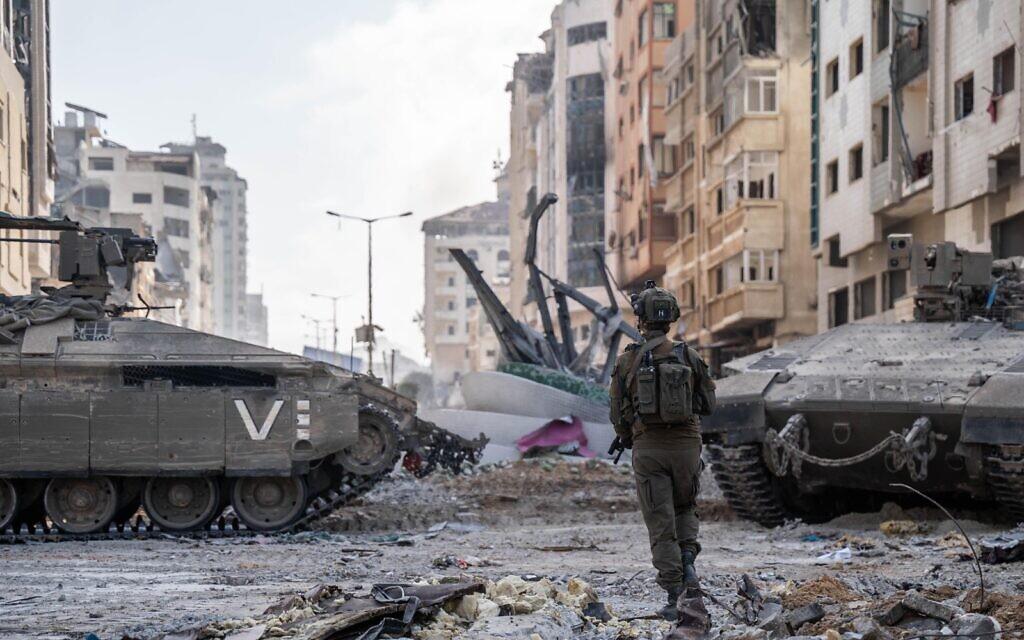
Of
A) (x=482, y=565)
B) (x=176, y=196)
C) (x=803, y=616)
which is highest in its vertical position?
(x=176, y=196)

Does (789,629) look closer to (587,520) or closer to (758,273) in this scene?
(587,520)

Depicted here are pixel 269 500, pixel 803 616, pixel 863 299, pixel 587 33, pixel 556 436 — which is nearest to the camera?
pixel 803 616

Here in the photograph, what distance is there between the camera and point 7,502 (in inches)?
640

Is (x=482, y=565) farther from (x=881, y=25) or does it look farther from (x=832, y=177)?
(x=832, y=177)

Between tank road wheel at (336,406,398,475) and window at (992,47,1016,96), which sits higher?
window at (992,47,1016,96)

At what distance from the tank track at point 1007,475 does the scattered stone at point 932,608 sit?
645 centimetres

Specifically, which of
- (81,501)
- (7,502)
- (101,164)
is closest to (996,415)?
(81,501)

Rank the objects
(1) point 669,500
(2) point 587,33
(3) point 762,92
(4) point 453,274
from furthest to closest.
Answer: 1. (4) point 453,274
2. (2) point 587,33
3. (3) point 762,92
4. (1) point 669,500

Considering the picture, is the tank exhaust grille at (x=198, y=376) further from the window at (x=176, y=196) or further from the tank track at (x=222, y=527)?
the window at (x=176, y=196)

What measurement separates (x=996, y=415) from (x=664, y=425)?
564 cm

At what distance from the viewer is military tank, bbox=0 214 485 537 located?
16141mm

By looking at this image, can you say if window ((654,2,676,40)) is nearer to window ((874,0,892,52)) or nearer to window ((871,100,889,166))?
window ((874,0,892,52))

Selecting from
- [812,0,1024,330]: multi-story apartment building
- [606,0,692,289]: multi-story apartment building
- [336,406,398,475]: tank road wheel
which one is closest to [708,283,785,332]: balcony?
[812,0,1024,330]: multi-story apartment building

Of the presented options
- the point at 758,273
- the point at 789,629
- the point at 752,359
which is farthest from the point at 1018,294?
the point at 758,273
